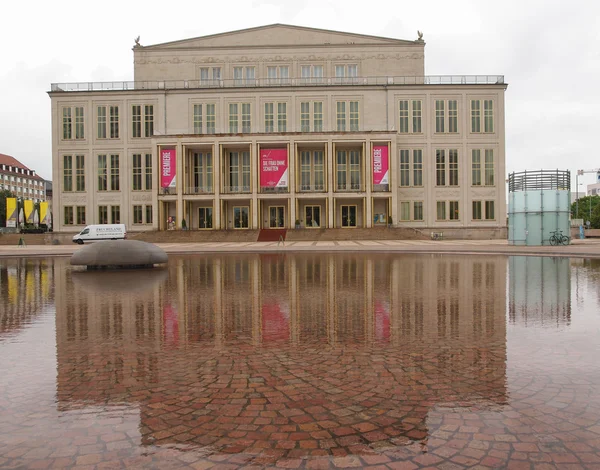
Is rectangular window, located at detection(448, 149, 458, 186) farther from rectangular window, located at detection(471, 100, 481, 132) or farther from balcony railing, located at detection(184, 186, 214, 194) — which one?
balcony railing, located at detection(184, 186, 214, 194)

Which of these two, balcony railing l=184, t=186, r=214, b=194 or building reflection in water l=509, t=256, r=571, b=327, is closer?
building reflection in water l=509, t=256, r=571, b=327

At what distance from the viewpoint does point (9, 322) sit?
792 centimetres

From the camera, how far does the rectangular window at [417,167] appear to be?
52.5m

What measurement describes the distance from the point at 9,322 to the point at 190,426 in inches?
234

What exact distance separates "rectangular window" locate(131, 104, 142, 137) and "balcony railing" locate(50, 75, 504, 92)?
2.55 m

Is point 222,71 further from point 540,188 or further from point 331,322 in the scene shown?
point 331,322

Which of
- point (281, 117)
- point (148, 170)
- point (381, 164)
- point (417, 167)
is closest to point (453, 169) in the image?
point (417, 167)

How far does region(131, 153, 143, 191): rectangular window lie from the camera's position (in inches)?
2111

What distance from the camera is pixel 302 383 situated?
4.64 meters

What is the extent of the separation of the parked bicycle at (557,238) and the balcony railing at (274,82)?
28.9 m

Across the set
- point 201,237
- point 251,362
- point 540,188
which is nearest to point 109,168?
point 201,237

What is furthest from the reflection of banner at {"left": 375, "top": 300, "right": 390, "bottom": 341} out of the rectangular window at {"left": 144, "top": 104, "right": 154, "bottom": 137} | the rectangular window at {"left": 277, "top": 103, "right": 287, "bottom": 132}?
the rectangular window at {"left": 144, "top": 104, "right": 154, "bottom": 137}

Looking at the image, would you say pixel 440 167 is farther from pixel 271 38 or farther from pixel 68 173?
pixel 68 173

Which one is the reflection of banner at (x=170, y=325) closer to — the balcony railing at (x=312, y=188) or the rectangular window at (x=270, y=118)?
the balcony railing at (x=312, y=188)
